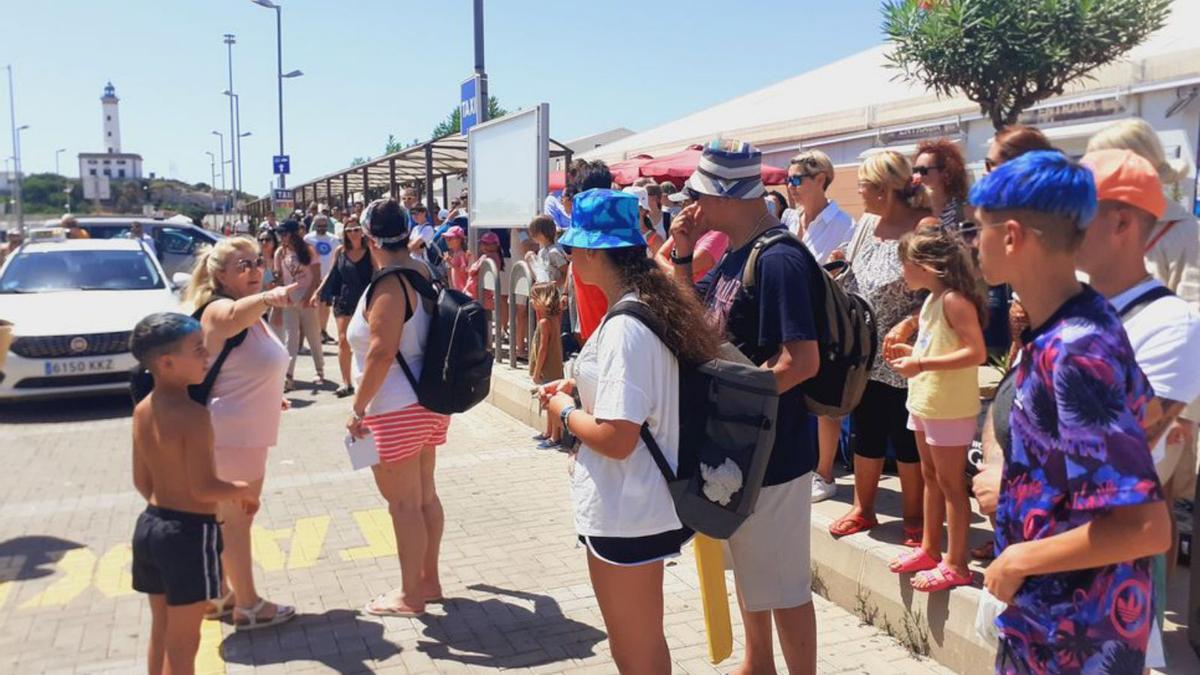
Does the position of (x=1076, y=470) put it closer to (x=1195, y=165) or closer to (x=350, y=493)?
(x=350, y=493)

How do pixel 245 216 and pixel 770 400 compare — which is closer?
pixel 770 400

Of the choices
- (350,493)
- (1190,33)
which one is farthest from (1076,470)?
(1190,33)

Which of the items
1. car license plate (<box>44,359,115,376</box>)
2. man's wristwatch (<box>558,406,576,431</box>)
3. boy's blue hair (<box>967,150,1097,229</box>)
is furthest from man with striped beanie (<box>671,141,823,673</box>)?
car license plate (<box>44,359,115,376</box>)

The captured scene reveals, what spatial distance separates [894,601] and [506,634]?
1.71 metres

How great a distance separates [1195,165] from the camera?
10.7 metres

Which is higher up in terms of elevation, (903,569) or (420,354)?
(420,354)

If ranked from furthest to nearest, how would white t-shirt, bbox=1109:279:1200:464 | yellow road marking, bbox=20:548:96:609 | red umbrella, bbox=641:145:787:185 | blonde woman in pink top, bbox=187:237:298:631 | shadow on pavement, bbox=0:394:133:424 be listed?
red umbrella, bbox=641:145:787:185, shadow on pavement, bbox=0:394:133:424, yellow road marking, bbox=20:548:96:609, blonde woman in pink top, bbox=187:237:298:631, white t-shirt, bbox=1109:279:1200:464

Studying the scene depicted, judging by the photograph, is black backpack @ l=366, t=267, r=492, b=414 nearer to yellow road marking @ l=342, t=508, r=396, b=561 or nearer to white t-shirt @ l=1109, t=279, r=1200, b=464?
yellow road marking @ l=342, t=508, r=396, b=561

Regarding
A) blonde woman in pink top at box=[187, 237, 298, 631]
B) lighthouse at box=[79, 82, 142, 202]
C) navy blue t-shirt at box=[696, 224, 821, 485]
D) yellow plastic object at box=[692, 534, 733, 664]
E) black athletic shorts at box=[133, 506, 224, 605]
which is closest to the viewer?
navy blue t-shirt at box=[696, 224, 821, 485]

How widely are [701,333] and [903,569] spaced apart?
5.93ft

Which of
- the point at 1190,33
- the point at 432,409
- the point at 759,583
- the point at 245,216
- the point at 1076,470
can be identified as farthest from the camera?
the point at 245,216

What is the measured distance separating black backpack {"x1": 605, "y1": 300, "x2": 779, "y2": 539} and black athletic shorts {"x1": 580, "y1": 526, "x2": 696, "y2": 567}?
0.31 feet

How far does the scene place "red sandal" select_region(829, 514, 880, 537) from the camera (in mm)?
4230

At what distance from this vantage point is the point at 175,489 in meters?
3.06
